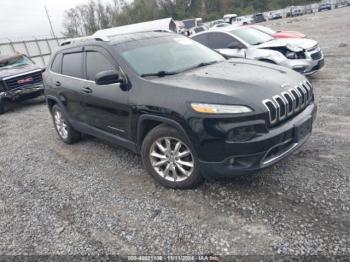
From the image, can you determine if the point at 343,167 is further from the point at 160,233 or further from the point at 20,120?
the point at 20,120

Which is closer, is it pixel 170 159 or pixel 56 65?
pixel 170 159

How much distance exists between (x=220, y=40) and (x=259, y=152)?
6.26 meters

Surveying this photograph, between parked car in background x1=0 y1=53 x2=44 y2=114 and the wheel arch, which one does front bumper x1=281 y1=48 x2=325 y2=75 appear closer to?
the wheel arch

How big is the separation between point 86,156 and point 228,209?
9.04 feet

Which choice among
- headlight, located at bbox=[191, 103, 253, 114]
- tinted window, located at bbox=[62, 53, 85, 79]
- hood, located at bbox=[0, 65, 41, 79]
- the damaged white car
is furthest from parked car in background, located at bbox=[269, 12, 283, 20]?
headlight, located at bbox=[191, 103, 253, 114]

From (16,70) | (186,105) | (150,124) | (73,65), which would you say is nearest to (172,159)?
(150,124)

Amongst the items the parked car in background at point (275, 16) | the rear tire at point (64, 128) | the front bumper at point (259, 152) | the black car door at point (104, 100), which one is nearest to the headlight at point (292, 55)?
the front bumper at point (259, 152)

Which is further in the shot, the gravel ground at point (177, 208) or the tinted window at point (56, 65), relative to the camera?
the tinted window at point (56, 65)

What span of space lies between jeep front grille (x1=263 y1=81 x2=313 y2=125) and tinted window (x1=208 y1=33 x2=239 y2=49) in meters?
5.04

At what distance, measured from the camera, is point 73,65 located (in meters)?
4.91

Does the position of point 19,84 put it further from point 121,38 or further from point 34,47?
point 34,47

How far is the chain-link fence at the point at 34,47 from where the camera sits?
21.8 m

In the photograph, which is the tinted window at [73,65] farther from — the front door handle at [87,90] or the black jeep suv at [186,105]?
the front door handle at [87,90]

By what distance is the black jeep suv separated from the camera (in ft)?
9.85
